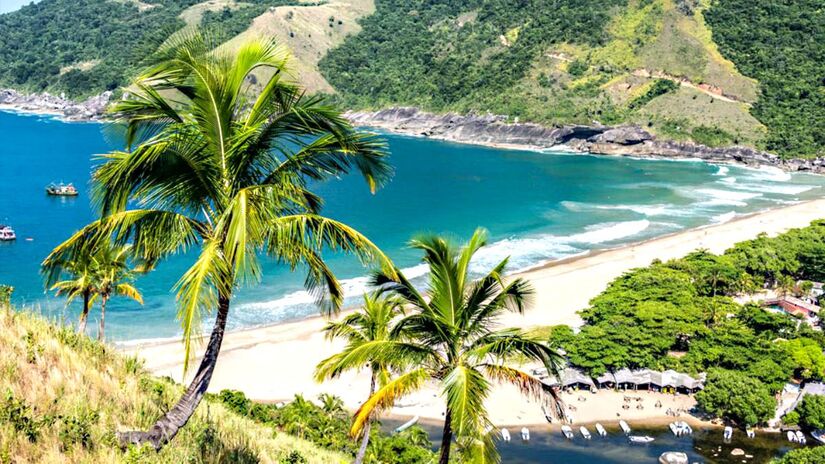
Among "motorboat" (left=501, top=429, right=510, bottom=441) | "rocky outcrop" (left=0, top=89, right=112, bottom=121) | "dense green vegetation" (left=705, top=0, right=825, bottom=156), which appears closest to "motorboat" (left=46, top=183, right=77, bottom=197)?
"motorboat" (left=501, top=429, right=510, bottom=441)

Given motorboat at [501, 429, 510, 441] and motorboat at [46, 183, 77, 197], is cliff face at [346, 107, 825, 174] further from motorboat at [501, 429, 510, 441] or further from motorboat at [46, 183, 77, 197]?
motorboat at [501, 429, 510, 441]

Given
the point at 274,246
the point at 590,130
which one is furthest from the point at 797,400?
the point at 590,130

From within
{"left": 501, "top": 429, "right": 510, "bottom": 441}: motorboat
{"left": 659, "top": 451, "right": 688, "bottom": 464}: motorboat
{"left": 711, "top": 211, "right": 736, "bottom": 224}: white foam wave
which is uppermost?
{"left": 711, "top": 211, "right": 736, "bottom": 224}: white foam wave

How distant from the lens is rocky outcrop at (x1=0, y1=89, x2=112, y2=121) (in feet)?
525

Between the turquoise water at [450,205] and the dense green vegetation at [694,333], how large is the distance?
15476 mm

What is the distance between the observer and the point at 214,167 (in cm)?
691

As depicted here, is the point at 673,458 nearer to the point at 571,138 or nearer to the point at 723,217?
the point at 723,217

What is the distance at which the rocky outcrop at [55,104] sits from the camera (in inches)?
6304

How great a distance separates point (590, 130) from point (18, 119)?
131450 millimetres

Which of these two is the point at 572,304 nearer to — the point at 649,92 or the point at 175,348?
the point at 175,348

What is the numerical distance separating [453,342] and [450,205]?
237 feet

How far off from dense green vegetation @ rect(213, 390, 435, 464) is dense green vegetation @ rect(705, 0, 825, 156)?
119568 mm

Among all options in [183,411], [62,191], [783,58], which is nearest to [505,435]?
[183,411]

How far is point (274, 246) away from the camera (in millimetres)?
7020
